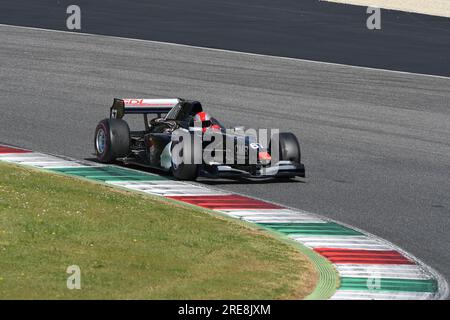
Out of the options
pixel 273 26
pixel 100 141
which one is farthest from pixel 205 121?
pixel 273 26

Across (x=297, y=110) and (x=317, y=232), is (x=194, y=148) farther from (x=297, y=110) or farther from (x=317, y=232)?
(x=297, y=110)

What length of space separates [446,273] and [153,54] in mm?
19885

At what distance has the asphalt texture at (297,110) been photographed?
726 inches

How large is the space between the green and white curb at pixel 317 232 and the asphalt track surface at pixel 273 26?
14138 millimetres

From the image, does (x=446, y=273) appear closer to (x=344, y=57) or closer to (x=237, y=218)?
(x=237, y=218)

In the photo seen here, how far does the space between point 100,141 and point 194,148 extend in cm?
228

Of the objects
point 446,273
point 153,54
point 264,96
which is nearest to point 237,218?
point 446,273

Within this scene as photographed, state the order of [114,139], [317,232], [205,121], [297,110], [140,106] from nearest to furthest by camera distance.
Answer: [317,232] < [205,121] < [114,139] < [140,106] < [297,110]

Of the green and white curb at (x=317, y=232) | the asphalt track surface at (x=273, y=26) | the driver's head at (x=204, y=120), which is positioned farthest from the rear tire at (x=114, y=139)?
the asphalt track surface at (x=273, y=26)

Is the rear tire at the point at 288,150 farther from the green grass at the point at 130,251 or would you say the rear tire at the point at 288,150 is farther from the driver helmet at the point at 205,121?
the green grass at the point at 130,251

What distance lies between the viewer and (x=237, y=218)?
17.1m

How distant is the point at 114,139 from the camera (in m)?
20.5

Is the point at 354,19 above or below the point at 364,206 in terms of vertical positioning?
above
